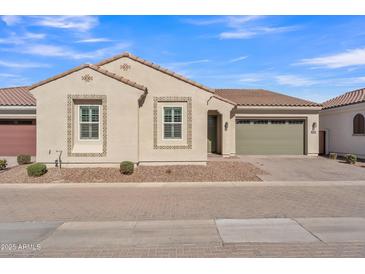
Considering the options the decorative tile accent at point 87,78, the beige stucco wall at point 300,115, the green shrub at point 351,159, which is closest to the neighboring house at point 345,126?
the beige stucco wall at point 300,115

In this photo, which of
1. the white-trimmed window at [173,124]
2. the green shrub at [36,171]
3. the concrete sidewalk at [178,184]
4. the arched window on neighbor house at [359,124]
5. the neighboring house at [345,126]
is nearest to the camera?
the concrete sidewalk at [178,184]

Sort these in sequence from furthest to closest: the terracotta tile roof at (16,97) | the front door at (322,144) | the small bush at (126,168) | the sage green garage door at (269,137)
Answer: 1. the front door at (322,144)
2. the sage green garage door at (269,137)
3. the terracotta tile roof at (16,97)
4. the small bush at (126,168)

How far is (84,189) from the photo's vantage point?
35.6 ft

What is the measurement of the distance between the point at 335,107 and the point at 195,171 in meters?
14.8

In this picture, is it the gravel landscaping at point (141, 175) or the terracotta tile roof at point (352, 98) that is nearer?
the gravel landscaping at point (141, 175)

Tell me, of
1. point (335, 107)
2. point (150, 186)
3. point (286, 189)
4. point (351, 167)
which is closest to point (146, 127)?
point (150, 186)

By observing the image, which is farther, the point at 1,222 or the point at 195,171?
the point at 195,171

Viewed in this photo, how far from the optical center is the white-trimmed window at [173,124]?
15.0 m

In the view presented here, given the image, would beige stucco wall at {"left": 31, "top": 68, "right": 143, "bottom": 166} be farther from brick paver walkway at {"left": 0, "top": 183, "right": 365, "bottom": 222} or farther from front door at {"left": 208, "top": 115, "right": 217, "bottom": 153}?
front door at {"left": 208, "top": 115, "right": 217, "bottom": 153}

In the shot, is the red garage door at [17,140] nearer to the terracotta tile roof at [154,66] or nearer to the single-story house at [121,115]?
the single-story house at [121,115]

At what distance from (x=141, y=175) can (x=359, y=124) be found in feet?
53.0

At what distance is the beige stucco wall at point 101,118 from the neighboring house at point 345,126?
1575cm

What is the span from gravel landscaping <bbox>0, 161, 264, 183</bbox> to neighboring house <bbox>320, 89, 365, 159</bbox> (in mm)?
10631

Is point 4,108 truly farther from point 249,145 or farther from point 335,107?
point 335,107
